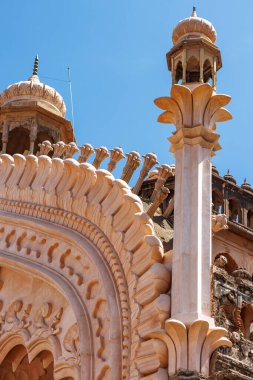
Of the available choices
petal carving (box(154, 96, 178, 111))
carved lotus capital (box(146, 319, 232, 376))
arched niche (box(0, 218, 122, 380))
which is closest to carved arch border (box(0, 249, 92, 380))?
arched niche (box(0, 218, 122, 380))

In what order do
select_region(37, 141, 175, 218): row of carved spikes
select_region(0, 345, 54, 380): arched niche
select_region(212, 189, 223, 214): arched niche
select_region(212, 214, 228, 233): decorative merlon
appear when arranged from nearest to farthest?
select_region(212, 214, 228, 233): decorative merlon, select_region(0, 345, 54, 380): arched niche, select_region(37, 141, 175, 218): row of carved spikes, select_region(212, 189, 223, 214): arched niche

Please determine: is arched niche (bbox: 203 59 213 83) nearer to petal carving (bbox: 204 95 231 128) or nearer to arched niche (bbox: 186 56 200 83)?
arched niche (bbox: 186 56 200 83)

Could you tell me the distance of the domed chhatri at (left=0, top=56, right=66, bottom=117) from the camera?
14982 millimetres

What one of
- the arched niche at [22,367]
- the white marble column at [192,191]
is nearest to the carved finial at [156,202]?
the white marble column at [192,191]

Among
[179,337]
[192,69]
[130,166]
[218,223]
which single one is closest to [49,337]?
[218,223]

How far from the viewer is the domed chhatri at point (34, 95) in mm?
14982

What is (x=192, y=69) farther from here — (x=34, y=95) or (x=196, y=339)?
(x=34, y=95)

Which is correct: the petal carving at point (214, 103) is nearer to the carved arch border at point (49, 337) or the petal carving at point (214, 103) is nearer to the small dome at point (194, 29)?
the small dome at point (194, 29)

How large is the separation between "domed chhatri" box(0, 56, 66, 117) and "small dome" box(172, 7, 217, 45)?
6175 mm

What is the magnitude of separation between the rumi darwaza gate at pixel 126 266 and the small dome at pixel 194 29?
1cm

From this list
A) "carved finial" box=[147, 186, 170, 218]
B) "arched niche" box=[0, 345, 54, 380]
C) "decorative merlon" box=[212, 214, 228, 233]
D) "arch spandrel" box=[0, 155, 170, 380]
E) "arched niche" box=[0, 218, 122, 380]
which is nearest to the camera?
"arch spandrel" box=[0, 155, 170, 380]

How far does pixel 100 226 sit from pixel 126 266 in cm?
72

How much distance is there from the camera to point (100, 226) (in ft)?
28.3

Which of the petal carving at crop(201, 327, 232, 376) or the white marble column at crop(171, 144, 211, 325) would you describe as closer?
the petal carving at crop(201, 327, 232, 376)
